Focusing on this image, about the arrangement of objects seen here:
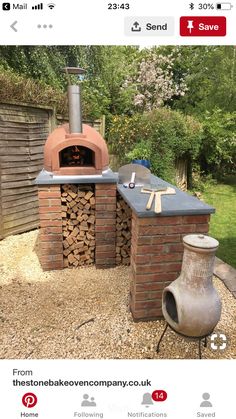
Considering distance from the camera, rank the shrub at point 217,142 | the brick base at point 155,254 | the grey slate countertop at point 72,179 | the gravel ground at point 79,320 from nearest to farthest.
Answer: the gravel ground at point 79,320, the brick base at point 155,254, the grey slate countertop at point 72,179, the shrub at point 217,142

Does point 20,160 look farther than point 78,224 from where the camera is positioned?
Yes

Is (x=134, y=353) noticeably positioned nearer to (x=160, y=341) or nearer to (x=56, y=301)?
(x=160, y=341)

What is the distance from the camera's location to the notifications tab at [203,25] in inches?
78.1

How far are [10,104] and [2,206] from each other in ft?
5.35

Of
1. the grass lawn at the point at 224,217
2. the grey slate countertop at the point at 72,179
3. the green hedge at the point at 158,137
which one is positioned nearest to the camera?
the grey slate countertop at the point at 72,179

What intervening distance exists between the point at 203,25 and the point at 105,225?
2400mm

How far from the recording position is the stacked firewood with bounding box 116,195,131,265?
12.1ft

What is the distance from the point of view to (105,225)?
145 inches

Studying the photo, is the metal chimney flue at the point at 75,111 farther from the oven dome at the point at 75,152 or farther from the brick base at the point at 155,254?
the brick base at the point at 155,254

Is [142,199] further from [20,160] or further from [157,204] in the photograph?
[20,160]
